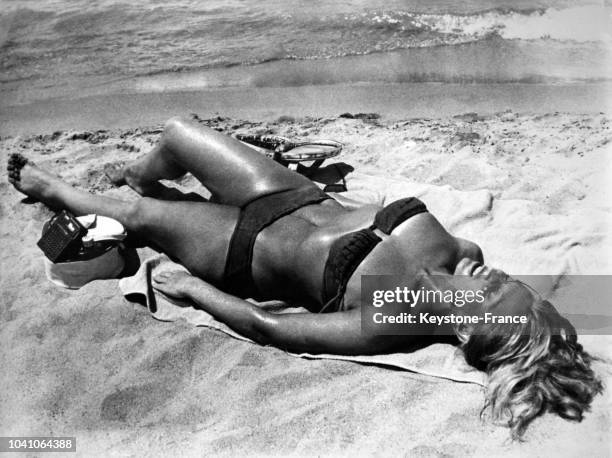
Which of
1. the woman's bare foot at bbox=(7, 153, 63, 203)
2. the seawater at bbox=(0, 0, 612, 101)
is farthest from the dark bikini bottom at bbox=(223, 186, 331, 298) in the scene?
the seawater at bbox=(0, 0, 612, 101)

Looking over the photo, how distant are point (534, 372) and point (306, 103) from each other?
2755mm

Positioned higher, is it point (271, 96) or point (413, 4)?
point (413, 4)

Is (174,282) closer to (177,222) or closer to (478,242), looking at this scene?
(177,222)

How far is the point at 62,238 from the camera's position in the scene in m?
2.60

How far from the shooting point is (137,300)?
2631 millimetres

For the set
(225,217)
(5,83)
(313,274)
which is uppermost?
(5,83)

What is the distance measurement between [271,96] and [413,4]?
69.4 inches

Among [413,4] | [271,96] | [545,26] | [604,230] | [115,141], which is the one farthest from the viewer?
[413,4]

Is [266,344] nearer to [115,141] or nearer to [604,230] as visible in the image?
[604,230]

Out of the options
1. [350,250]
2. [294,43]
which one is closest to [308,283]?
[350,250]

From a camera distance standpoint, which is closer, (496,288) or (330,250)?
(496,288)

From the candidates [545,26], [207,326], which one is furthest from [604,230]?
[545,26]

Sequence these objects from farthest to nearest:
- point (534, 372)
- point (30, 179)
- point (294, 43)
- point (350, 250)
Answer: point (294, 43) → point (30, 179) → point (350, 250) → point (534, 372)

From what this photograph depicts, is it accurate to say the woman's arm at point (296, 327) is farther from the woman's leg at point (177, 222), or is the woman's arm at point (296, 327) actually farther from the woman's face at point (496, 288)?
the woman's face at point (496, 288)
